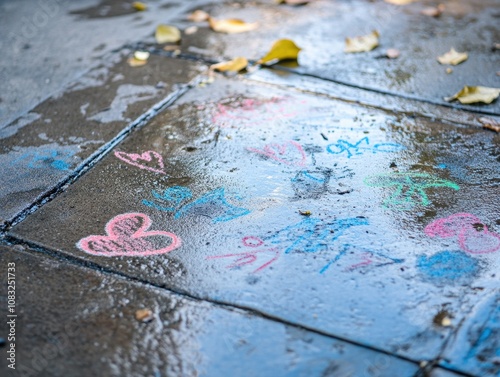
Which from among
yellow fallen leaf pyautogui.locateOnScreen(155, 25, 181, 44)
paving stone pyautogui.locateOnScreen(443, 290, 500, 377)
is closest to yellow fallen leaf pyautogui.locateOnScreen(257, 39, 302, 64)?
yellow fallen leaf pyautogui.locateOnScreen(155, 25, 181, 44)

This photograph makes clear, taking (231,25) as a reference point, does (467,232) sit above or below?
below

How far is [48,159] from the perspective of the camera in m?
2.48

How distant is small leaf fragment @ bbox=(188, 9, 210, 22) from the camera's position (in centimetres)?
379

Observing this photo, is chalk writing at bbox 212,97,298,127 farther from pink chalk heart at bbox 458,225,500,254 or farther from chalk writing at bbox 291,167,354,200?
pink chalk heart at bbox 458,225,500,254

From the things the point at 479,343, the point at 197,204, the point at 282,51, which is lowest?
the point at 479,343

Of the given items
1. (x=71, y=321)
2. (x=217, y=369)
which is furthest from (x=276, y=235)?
(x=71, y=321)

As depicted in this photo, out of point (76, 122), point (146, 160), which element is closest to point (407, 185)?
point (146, 160)

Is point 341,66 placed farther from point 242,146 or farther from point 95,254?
point 95,254

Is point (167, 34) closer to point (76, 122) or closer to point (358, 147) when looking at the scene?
point (76, 122)

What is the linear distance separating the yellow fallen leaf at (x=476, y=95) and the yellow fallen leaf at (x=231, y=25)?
138 cm

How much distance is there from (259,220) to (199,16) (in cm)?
215

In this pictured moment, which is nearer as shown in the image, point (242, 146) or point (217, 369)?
point (217, 369)

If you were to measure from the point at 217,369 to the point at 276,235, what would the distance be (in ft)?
1.88

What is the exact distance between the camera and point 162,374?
158 cm
